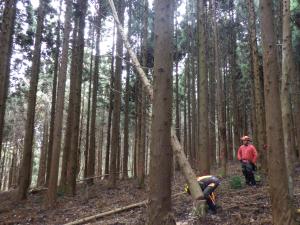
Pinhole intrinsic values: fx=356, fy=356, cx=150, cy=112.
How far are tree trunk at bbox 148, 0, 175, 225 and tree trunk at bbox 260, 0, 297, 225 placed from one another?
1.70 meters

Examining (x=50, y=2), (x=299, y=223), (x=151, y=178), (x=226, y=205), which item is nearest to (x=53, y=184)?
(x=226, y=205)

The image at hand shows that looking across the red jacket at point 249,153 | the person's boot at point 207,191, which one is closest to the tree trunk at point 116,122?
the red jacket at point 249,153

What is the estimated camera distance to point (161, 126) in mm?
5406

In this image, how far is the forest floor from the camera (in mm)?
7094

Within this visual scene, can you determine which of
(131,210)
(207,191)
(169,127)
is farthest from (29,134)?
(169,127)

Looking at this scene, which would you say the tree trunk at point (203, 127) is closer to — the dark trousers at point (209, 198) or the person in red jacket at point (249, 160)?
the person in red jacket at point (249, 160)

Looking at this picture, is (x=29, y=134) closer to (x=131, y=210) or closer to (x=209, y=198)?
(x=131, y=210)

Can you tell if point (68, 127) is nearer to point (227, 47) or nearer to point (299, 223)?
point (299, 223)

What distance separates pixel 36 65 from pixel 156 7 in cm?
947

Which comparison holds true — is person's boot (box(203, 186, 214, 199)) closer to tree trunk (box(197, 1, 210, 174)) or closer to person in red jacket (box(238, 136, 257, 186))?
tree trunk (box(197, 1, 210, 174))

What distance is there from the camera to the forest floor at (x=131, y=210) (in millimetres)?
7094

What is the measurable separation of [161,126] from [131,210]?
4.94m

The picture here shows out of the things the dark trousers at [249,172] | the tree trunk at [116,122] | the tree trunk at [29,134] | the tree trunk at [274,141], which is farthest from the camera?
the tree trunk at [116,122]

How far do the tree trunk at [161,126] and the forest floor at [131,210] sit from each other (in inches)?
74.6
